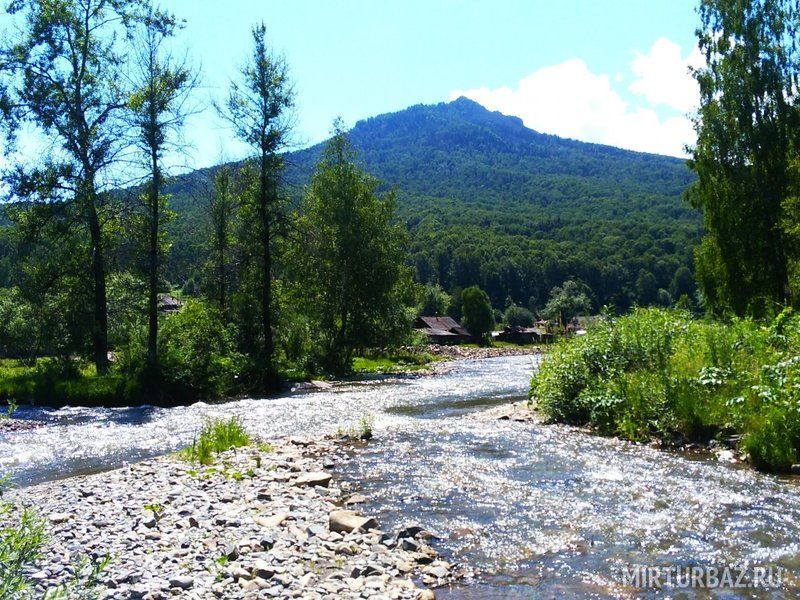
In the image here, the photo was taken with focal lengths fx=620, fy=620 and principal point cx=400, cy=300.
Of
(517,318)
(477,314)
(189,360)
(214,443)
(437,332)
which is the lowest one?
(517,318)

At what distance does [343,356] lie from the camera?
121ft

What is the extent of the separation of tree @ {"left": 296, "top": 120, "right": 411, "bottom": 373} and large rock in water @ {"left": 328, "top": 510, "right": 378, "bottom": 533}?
28955mm

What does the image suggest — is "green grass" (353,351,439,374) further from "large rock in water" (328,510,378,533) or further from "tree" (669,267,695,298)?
"tree" (669,267,695,298)

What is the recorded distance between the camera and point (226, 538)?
7.31m

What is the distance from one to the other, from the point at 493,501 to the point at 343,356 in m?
27.9

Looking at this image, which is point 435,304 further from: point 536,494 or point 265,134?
point 536,494

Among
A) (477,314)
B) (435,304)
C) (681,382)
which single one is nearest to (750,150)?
(681,382)

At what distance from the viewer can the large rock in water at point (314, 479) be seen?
34.0 ft

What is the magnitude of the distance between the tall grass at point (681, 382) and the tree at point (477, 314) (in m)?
83.1

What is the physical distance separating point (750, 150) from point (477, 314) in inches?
2918

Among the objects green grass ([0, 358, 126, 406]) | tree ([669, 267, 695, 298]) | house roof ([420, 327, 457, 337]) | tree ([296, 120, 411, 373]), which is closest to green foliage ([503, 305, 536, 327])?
tree ([669, 267, 695, 298])

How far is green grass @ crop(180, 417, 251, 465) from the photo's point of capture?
1185 cm

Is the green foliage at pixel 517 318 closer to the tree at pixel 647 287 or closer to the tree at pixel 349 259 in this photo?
the tree at pixel 647 287

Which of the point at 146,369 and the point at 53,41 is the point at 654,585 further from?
the point at 53,41
